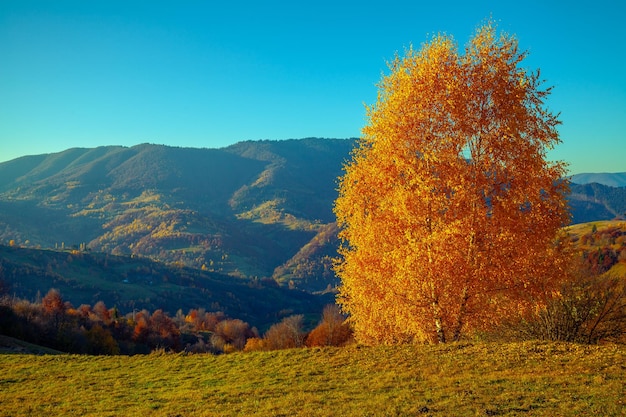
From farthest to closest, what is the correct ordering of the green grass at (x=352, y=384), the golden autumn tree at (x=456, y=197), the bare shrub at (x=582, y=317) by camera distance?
1. the bare shrub at (x=582, y=317)
2. the golden autumn tree at (x=456, y=197)
3. the green grass at (x=352, y=384)

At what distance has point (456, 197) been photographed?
2000 cm

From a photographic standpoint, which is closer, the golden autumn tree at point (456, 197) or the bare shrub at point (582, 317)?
the golden autumn tree at point (456, 197)

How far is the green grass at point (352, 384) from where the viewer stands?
13.8m

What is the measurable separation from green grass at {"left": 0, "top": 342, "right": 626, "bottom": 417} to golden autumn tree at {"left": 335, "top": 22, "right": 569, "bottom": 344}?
2354mm

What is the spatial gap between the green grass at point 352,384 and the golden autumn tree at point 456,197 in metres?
2.35

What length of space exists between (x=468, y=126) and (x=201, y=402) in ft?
54.0

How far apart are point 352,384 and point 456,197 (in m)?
9.06

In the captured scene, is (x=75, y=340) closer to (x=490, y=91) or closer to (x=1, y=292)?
(x=1, y=292)

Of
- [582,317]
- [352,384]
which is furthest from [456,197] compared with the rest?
[582,317]

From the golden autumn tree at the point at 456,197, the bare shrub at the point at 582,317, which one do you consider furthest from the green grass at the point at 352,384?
the bare shrub at the point at 582,317

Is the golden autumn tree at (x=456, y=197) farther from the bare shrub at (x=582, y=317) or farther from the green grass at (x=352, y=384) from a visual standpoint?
the bare shrub at (x=582, y=317)

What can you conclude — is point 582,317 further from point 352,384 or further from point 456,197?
point 352,384

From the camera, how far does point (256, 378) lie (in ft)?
66.0

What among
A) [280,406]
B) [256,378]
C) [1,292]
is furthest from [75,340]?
[280,406]
